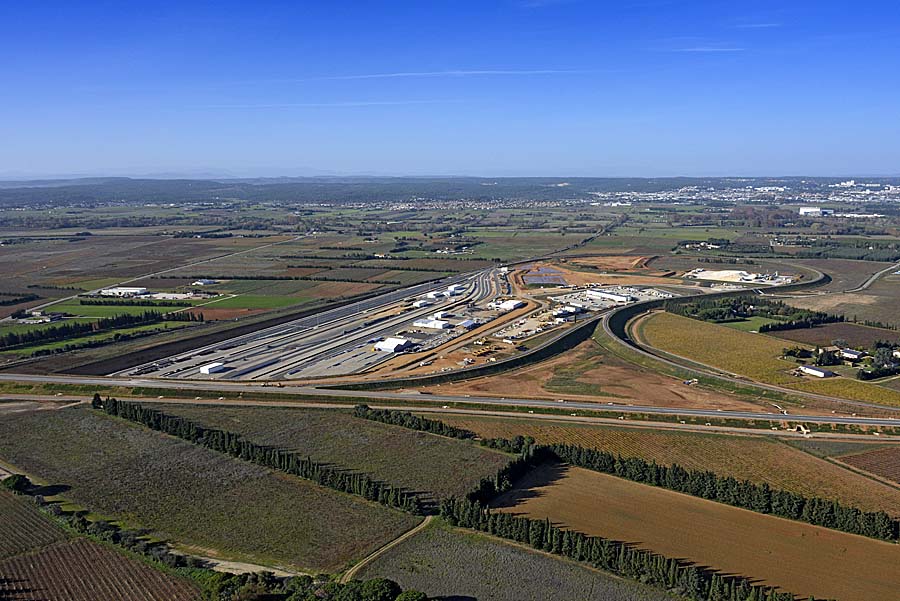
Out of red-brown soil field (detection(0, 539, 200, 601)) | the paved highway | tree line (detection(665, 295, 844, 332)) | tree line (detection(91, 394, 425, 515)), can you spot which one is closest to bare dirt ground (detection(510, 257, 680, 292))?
tree line (detection(665, 295, 844, 332))

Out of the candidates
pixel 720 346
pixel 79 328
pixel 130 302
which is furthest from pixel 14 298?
pixel 720 346

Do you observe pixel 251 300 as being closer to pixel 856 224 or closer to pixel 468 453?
pixel 468 453

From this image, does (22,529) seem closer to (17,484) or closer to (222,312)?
(17,484)

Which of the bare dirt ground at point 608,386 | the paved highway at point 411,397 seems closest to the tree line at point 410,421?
the paved highway at point 411,397

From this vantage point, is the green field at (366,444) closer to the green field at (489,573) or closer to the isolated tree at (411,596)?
the green field at (489,573)

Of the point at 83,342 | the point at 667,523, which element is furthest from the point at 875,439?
the point at 83,342
